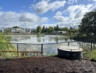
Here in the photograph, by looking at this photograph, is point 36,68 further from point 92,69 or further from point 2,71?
point 92,69

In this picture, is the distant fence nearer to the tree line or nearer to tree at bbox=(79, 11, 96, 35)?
tree at bbox=(79, 11, 96, 35)

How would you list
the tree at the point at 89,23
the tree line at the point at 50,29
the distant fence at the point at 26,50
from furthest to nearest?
1. the tree line at the point at 50,29
2. the tree at the point at 89,23
3. the distant fence at the point at 26,50

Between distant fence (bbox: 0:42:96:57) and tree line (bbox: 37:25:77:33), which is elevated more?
tree line (bbox: 37:25:77:33)

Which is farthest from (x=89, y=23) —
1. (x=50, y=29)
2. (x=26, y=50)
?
(x=50, y=29)

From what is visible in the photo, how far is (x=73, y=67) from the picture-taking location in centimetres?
627

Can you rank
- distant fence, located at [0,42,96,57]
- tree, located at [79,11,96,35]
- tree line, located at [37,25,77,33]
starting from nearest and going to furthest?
distant fence, located at [0,42,96,57], tree, located at [79,11,96,35], tree line, located at [37,25,77,33]

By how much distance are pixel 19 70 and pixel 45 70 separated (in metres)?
1.00

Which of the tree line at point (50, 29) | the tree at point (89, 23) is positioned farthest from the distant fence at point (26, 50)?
the tree line at point (50, 29)

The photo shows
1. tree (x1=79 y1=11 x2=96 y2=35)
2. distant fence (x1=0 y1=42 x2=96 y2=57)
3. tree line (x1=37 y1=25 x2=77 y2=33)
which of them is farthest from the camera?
tree line (x1=37 y1=25 x2=77 y2=33)

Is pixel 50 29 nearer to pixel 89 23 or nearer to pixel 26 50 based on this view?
pixel 89 23

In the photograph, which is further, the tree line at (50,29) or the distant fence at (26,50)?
the tree line at (50,29)

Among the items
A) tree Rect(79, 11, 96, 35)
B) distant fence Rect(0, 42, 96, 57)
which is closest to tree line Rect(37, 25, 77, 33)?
tree Rect(79, 11, 96, 35)

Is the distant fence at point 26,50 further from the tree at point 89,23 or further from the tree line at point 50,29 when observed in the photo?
the tree line at point 50,29

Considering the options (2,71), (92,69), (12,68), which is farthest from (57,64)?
(2,71)
